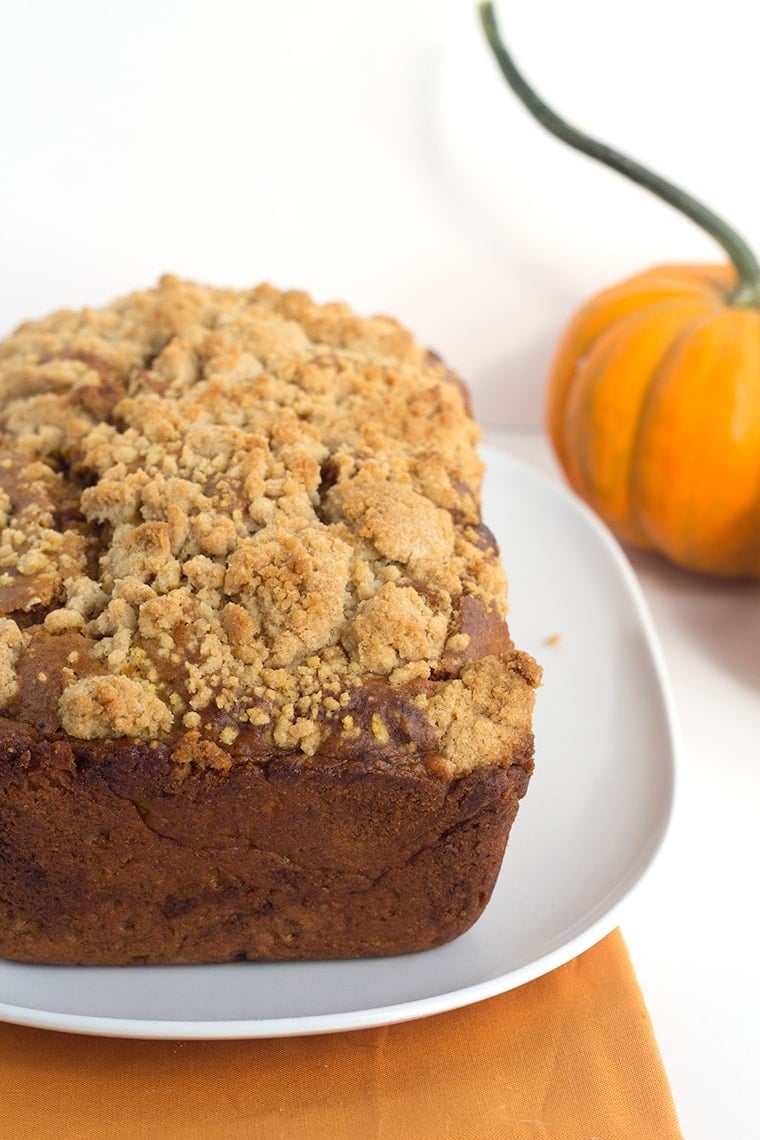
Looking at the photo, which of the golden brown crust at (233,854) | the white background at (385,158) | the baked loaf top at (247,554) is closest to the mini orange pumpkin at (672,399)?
the white background at (385,158)

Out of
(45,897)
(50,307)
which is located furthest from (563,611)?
(50,307)

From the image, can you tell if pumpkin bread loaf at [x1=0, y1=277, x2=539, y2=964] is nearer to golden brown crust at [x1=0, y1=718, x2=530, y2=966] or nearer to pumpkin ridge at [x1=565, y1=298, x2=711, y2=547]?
golden brown crust at [x1=0, y1=718, x2=530, y2=966]

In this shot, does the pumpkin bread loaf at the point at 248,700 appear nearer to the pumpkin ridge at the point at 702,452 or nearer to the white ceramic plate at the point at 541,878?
the white ceramic plate at the point at 541,878

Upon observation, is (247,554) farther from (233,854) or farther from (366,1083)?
(366,1083)

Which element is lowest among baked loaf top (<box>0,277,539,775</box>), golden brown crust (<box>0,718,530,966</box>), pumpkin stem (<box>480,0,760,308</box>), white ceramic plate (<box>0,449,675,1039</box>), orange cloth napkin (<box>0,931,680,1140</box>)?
orange cloth napkin (<box>0,931,680,1140</box>)

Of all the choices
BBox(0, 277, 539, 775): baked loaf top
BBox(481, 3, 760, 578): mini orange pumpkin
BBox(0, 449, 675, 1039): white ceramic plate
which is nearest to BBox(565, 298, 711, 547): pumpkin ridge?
BBox(481, 3, 760, 578): mini orange pumpkin
